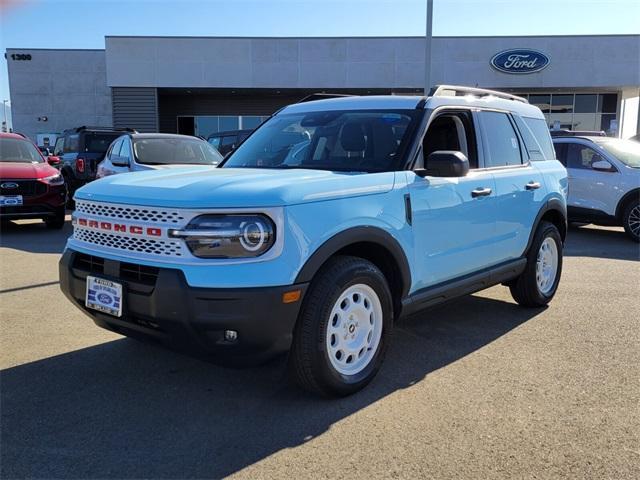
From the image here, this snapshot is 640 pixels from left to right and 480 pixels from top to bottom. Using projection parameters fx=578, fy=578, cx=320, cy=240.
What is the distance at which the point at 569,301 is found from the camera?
5.94 m

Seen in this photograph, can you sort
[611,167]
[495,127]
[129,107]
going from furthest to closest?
[129,107] → [611,167] → [495,127]

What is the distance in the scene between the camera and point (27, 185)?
988 centimetres

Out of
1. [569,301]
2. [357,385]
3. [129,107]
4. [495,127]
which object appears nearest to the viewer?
[357,385]

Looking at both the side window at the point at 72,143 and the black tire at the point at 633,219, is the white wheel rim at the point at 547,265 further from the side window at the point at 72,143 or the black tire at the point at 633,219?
the side window at the point at 72,143

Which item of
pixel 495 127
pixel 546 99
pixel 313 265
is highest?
pixel 546 99

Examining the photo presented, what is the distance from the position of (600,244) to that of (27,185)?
32.0ft

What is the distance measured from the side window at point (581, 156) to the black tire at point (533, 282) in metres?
5.52

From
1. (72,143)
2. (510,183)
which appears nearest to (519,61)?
(72,143)

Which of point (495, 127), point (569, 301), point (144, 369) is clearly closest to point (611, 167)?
point (569, 301)

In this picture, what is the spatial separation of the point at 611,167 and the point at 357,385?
8.41 m

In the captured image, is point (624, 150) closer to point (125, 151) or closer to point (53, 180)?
point (125, 151)

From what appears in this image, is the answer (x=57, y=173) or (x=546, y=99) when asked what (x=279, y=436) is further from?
(x=546, y=99)

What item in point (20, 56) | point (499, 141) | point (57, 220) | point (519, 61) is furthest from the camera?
point (20, 56)

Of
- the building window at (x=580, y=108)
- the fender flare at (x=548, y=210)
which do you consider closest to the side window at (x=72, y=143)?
the fender flare at (x=548, y=210)
